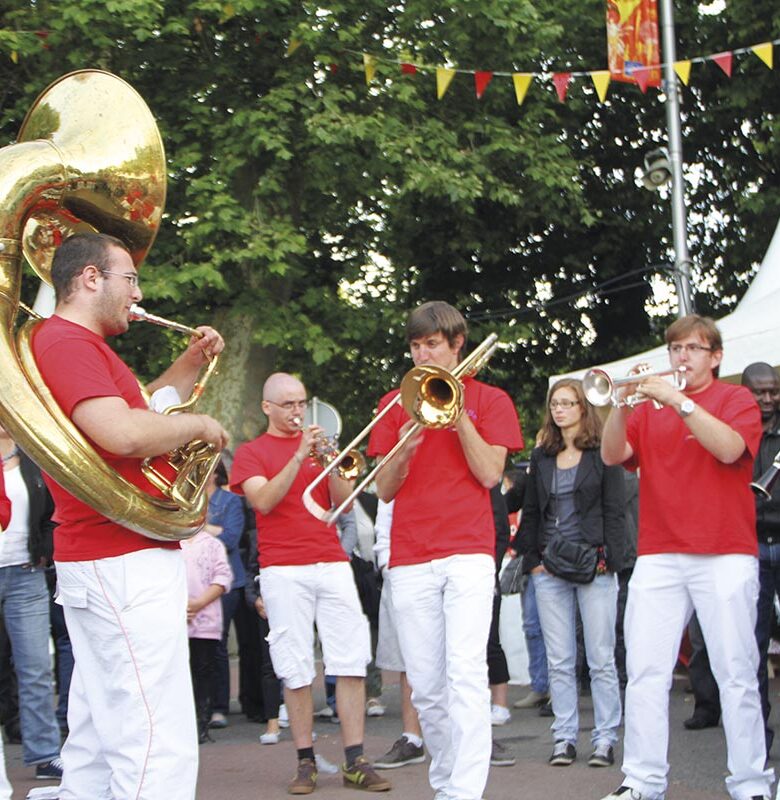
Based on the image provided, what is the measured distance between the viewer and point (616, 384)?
17.7 feet

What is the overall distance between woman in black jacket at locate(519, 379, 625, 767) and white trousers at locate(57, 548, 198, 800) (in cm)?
323

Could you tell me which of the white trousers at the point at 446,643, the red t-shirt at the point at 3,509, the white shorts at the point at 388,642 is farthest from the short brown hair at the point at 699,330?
the white shorts at the point at 388,642

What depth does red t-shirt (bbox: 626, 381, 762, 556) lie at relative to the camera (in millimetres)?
5340

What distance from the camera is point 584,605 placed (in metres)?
6.96

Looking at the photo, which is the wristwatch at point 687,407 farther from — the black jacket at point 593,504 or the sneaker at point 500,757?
the sneaker at point 500,757

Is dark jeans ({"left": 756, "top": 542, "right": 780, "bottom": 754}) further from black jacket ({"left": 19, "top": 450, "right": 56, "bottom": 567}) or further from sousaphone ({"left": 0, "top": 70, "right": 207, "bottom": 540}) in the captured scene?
black jacket ({"left": 19, "top": 450, "right": 56, "bottom": 567})

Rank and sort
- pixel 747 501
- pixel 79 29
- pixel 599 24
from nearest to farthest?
1. pixel 747 501
2. pixel 79 29
3. pixel 599 24

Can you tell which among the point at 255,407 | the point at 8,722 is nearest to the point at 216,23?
the point at 255,407

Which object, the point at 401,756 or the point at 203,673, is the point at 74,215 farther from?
the point at 203,673

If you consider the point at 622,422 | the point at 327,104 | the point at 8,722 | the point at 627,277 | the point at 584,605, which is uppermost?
the point at 327,104

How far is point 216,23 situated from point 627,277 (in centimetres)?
694

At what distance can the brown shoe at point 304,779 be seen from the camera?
6.40 m

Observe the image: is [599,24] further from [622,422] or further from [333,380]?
[622,422]

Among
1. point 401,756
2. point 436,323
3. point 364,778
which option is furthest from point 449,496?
point 401,756
